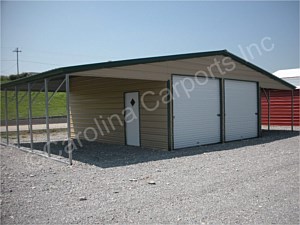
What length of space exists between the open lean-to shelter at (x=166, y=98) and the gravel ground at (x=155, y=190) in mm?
2108

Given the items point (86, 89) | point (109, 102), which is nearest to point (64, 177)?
point (109, 102)

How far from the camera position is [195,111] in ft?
37.6

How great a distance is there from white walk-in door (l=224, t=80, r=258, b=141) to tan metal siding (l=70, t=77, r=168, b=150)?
3.67 m

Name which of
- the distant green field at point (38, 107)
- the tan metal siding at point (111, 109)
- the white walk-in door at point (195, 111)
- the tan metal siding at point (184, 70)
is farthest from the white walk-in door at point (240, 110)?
the distant green field at point (38, 107)

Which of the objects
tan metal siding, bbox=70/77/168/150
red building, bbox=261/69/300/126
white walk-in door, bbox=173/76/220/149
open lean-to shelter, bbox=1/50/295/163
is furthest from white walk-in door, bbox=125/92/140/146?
red building, bbox=261/69/300/126

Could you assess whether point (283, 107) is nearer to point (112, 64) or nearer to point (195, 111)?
point (195, 111)

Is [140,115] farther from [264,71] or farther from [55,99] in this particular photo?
[55,99]

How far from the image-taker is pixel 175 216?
161 inches

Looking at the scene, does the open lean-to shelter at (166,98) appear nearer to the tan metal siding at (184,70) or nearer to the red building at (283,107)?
the tan metal siding at (184,70)

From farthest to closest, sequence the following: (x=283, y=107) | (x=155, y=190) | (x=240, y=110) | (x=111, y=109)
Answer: (x=283, y=107) < (x=240, y=110) < (x=111, y=109) < (x=155, y=190)

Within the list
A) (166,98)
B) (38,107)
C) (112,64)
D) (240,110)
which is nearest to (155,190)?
(112,64)

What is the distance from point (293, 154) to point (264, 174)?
10.2 feet

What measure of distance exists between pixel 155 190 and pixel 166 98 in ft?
17.2

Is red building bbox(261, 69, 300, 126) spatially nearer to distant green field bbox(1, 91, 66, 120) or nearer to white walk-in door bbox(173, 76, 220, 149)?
white walk-in door bbox(173, 76, 220, 149)
